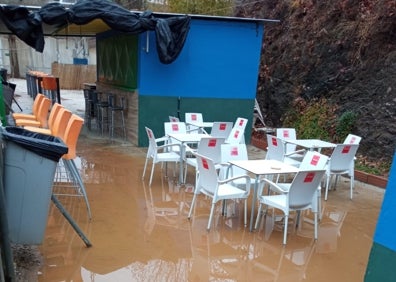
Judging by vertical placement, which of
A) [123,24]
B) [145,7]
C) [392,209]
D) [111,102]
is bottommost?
[111,102]

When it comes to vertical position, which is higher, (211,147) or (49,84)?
(211,147)

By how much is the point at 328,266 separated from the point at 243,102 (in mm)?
5052

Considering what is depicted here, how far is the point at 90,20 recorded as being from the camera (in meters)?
6.29

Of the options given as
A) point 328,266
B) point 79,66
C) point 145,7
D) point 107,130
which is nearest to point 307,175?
point 328,266

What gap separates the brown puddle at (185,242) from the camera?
10.2ft

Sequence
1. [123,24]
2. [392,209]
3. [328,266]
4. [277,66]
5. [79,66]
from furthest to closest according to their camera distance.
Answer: [79,66], [277,66], [123,24], [328,266], [392,209]

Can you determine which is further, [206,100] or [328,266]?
[206,100]

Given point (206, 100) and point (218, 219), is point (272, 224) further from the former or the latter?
point (206, 100)

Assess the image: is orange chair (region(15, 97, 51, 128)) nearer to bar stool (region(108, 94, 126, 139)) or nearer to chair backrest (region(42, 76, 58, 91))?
bar stool (region(108, 94, 126, 139))

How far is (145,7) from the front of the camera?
1562 centimetres

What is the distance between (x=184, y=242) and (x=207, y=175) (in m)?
0.70

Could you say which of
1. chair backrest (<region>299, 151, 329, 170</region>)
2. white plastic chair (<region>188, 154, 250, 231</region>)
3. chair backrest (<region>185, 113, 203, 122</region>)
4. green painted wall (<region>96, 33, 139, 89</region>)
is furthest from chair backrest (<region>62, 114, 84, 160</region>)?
green painted wall (<region>96, 33, 139, 89</region>)

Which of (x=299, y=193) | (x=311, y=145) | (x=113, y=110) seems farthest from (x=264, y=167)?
(x=113, y=110)

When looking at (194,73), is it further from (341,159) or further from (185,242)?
(185,242)
